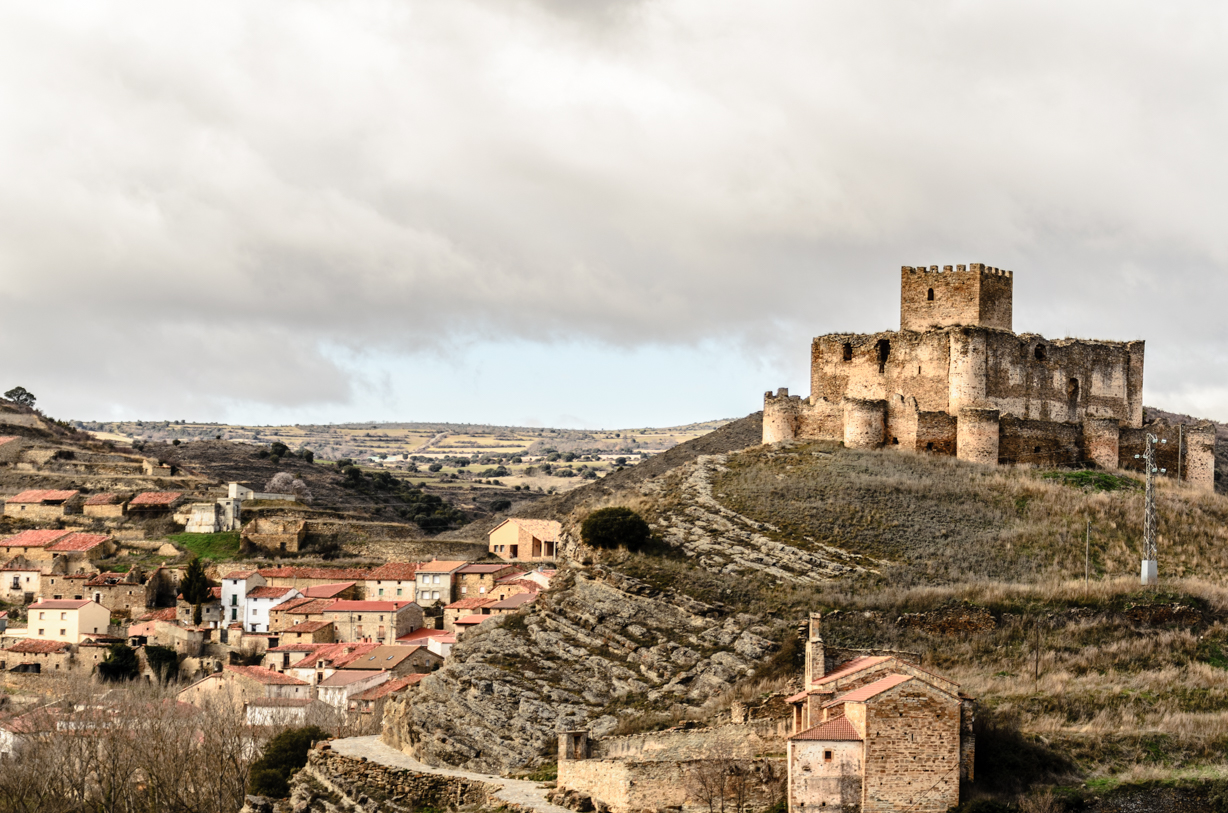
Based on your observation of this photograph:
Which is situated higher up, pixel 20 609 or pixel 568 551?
pixel 568 551

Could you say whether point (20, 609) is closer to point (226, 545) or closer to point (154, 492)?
point (226, 545)

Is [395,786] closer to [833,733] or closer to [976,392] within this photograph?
[833,733]

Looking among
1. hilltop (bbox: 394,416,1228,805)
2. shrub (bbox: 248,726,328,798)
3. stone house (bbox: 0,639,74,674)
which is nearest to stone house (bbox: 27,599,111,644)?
stone house (bbox: 0,639,74,674)

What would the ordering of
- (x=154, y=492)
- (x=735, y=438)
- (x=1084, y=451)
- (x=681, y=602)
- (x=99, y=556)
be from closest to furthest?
1. (x=681, y=602)
2. (x=1084, y=451)
3. (x=99, y=556)
4. (x=154, y=492)
5. (x=735, y=438)

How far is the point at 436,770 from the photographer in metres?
40.6

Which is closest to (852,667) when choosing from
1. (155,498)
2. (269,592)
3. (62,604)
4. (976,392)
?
(976,392)

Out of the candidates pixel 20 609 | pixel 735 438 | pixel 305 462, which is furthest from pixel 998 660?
pixel 305 462

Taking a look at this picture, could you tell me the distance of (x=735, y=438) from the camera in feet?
368

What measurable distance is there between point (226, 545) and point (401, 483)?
61226mm

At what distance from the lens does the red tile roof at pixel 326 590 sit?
7962 centimetres

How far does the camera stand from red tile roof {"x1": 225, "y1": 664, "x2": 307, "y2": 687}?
6425 centimetres

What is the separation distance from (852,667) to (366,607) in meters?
44.0

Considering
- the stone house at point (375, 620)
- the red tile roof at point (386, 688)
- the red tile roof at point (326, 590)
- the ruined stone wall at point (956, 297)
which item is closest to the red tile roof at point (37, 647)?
the red tile roof at point (326, 590)

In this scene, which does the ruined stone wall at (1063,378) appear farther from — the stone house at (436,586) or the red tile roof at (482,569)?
the stone house at (436,586)
